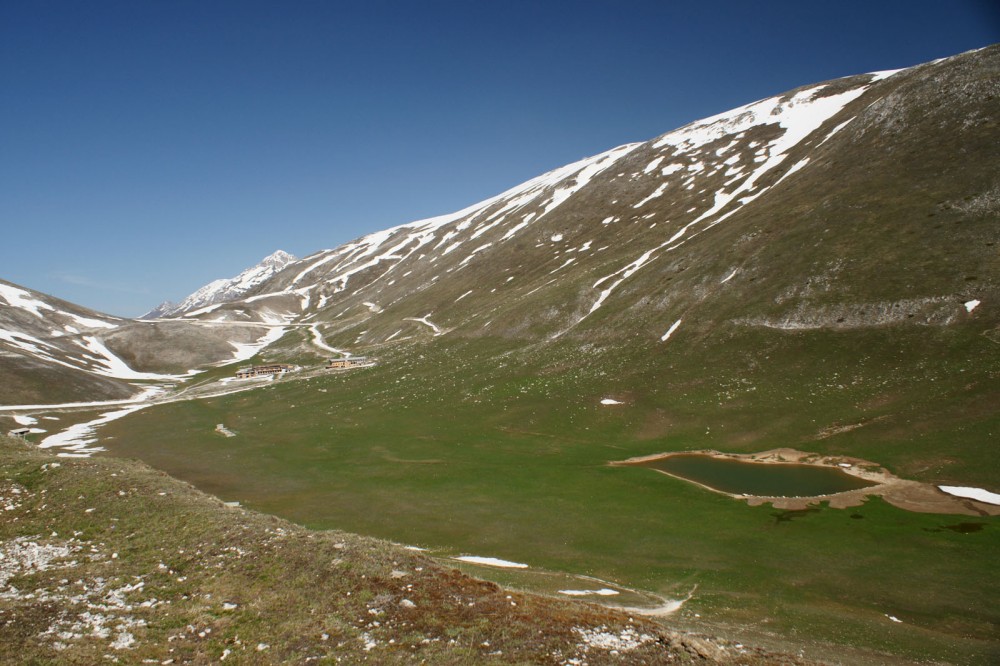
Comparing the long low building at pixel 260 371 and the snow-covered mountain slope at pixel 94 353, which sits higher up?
the snow-covered mountain slope at pixel 94 353

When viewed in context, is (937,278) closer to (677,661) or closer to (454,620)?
(677,661)

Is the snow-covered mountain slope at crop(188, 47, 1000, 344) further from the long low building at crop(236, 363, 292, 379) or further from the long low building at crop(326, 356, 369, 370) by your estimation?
the long low building at crop(236, 363, 292, 379)

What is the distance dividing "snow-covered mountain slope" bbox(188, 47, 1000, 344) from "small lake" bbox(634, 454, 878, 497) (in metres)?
28.2

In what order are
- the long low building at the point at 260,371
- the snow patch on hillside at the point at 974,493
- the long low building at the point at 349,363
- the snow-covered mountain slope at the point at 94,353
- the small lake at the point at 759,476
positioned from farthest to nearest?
the long low building at the point at 260,371
the long low building at the point at 349,363
the snow-covered mountain slope at the point at 94,353
the small lake at the point at 759,476
the snow patch on hillside at the point at 974,493

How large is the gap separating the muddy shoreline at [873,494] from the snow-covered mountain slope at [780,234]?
2584 centimetres

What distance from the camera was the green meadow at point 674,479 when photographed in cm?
2545

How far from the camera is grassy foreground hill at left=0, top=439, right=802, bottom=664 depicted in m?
16.0

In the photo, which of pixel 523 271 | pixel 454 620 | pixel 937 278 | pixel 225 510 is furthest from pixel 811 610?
pixel 523 271

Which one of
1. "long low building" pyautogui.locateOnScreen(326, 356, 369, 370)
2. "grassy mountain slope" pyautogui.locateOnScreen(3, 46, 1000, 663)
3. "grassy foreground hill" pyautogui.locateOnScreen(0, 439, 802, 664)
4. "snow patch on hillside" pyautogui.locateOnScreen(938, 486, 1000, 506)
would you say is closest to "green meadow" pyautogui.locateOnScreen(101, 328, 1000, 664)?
"grassy mountain slope" pyautogui.locateOnScreen(3, 46, 1000, 663)

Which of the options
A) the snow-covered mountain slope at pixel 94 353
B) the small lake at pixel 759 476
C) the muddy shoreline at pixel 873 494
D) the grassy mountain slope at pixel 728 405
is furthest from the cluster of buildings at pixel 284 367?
the muddy shoreline at pixel 873 494

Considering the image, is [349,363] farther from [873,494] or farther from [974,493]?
[974,493]

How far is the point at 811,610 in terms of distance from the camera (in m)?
24.4

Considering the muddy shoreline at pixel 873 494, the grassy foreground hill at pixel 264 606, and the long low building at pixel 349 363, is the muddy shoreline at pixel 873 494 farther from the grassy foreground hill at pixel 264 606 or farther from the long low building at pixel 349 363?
the long low building at pixel 349 363

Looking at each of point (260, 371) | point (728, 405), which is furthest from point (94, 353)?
point (728, 405)
